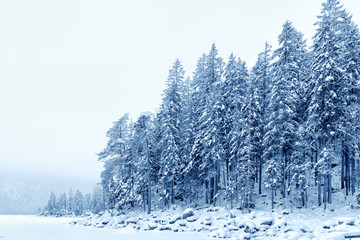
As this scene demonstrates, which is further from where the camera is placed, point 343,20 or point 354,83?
point 343,20

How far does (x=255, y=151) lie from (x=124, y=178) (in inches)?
809

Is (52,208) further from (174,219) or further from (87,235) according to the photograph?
(87,235)

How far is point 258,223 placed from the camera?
81.1ft

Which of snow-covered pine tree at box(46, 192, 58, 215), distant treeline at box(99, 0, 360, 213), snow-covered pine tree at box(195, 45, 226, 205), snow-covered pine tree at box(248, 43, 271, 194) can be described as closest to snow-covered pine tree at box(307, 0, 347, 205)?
distant treeline at box(99, 0, 360, 213)

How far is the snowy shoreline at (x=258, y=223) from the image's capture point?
1998 cm

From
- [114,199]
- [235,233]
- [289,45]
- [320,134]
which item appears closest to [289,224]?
[235,233]

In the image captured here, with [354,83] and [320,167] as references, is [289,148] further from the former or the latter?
[354,83]

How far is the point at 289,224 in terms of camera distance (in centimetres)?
2377

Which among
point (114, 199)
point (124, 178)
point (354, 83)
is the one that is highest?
point (354, 83)

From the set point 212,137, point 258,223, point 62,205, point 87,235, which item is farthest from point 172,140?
point 62,205

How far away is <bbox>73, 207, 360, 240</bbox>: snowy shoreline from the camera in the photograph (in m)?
20.0

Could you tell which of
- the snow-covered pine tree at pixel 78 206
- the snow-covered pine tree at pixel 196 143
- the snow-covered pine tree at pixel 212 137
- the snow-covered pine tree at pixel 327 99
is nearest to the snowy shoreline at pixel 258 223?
the snow-covered pine tree at pixel 327 99

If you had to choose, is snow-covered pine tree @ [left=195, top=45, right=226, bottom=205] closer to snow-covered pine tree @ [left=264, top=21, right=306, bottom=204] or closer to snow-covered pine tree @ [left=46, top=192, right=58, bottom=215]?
snow-covered pine tree @ [left=264, top=21, right=306, bottom=204]

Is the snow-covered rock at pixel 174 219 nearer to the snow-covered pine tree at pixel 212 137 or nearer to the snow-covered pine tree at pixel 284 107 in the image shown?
the snow-covered pine tree at pixel 212 137
